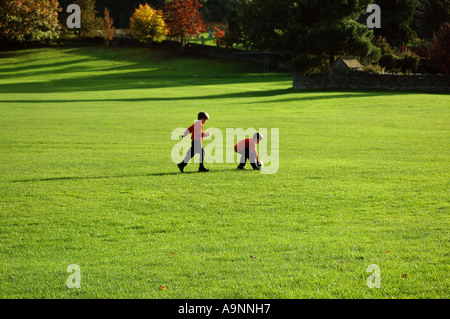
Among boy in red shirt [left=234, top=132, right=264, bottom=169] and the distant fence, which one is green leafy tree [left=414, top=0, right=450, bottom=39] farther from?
boy in red shirt [left=234, top=132, right=264, bottom=169]

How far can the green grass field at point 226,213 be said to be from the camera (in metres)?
6.89

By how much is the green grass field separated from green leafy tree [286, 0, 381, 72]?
76.4 feet

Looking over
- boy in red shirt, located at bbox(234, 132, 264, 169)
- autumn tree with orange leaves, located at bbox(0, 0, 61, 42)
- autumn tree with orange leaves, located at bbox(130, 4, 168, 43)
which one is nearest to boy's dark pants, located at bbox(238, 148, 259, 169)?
boy in red shirt, located at bbox(234, 132, 264, 169)

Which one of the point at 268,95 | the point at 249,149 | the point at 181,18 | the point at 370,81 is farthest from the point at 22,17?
the point at 249,149

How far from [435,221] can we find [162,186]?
21.0 feet

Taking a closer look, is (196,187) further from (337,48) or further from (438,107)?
(337,48)

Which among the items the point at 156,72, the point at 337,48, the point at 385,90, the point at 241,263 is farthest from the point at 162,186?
the point at 156,72

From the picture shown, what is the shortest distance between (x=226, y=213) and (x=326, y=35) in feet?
138

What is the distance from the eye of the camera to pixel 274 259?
7.62 meters

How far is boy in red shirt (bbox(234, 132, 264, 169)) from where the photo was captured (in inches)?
569

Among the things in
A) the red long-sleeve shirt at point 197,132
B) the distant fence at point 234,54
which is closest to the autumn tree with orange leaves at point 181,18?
the distant fence at point 234,54

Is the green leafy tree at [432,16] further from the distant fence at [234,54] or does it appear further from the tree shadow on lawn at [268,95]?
the tree shadow on lawn at [268,95]

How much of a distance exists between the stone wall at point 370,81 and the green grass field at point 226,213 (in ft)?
48.0

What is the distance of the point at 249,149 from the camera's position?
14.6m
